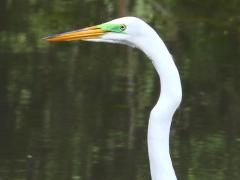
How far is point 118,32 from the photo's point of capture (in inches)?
177

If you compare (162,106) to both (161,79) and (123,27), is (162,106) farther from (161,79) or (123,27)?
(123,27)

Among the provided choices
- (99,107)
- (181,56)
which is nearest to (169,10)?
(181,56)

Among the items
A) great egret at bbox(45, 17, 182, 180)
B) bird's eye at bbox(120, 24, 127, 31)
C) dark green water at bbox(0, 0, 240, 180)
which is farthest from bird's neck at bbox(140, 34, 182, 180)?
dark green water at bbox(0, 0, 240, 180)

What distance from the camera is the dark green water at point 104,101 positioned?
8062 millimetres

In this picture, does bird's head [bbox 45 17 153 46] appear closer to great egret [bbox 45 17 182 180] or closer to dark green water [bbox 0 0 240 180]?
great egret [bbox 45 17 182 180]

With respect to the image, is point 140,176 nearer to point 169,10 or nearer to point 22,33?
point 22,33

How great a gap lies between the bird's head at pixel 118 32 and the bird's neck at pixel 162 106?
0.08 m

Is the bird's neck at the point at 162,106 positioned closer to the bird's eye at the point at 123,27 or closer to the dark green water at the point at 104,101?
the bird's eye at the point at 123,27

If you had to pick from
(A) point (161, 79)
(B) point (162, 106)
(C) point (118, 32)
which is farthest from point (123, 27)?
(B) point (162, 106)

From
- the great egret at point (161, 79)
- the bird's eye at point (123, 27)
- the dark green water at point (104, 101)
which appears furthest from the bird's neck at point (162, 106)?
the dark green water at point (104, 101)

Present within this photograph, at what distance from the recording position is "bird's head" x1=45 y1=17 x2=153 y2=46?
4477 mm

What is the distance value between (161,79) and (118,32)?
0.98ft

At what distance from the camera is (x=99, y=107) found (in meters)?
9.77

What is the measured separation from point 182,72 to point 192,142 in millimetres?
2825
